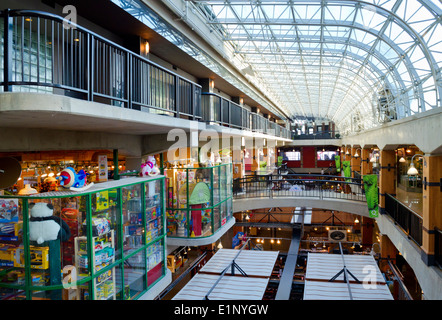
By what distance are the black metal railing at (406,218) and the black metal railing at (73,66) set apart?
23.8 ft

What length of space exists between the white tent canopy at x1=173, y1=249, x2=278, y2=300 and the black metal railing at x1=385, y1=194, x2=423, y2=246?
4345 mm

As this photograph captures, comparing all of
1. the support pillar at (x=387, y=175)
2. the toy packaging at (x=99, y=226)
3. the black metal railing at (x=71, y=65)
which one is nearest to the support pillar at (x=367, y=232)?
the support pillar at (x=387, y=175)

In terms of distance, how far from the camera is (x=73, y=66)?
7.30 metres

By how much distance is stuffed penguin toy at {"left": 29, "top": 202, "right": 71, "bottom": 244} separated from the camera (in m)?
4.39

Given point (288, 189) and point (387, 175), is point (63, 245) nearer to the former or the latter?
point (387, 175)

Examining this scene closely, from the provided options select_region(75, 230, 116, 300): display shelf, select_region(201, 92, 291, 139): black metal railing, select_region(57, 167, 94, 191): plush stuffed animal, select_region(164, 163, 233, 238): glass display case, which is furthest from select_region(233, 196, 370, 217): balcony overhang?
select_region(57, 167, 94, 191): plush stuffed animal

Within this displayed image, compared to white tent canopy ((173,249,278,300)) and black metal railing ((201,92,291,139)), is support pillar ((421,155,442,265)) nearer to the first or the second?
white tent canopy ((173,249,278,300))

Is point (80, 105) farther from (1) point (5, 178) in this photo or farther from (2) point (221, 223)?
(2) point (221, 223)

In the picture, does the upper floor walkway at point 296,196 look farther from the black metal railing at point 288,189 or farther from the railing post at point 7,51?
the railing post at point 7,51

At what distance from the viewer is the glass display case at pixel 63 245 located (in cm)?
441

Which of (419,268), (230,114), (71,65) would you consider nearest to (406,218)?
(419,268)

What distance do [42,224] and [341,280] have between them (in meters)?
7.99

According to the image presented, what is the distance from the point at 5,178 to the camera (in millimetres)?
6254
